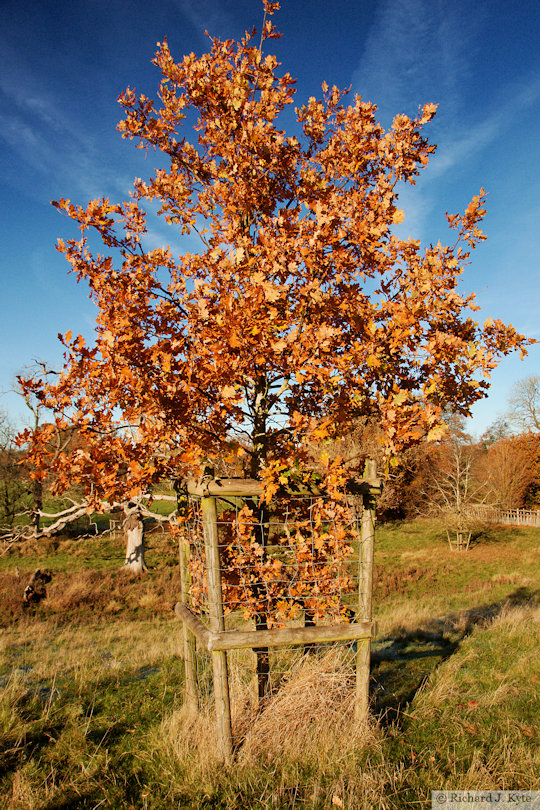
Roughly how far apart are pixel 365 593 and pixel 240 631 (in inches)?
Result: 48.7

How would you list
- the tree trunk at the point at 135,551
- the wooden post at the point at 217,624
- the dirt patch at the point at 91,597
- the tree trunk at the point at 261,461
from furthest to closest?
the tree trunk at the point at 135,551 < the dirt patch at the point at 91,597 < the tree trunk at the point at 261,461 < the wooden post at the point at 217,624

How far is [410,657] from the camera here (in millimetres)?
7195

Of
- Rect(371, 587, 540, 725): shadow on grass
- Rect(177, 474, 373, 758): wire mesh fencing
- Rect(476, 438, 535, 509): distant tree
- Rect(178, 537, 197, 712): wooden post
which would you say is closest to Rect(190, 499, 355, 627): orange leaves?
Rect(177, 474, 373, 758): wire mesh fencing

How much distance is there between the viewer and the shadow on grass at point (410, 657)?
509 centimetres

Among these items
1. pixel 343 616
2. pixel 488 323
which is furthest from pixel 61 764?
pixel 488 323

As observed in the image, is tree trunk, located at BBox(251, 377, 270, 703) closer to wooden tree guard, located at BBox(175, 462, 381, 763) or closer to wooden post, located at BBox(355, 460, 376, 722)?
wooden tree guard, located at BBox(175, 462, 381, 763)

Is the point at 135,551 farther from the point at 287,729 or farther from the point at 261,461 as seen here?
the point at 287,729

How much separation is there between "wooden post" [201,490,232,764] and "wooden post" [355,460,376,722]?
1.22 m

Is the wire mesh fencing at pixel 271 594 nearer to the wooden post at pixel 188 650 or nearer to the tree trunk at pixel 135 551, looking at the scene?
the wooden post at pixel 188 650

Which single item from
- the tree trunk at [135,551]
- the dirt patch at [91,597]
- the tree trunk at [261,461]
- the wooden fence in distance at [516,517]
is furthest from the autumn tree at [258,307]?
the wooden fence in distance at [516,517]

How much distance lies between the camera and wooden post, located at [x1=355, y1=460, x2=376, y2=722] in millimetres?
4188

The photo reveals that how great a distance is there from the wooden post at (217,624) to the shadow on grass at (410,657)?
1.43 metres

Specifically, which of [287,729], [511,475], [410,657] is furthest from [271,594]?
[511,475]

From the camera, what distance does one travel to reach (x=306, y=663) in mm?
4812
